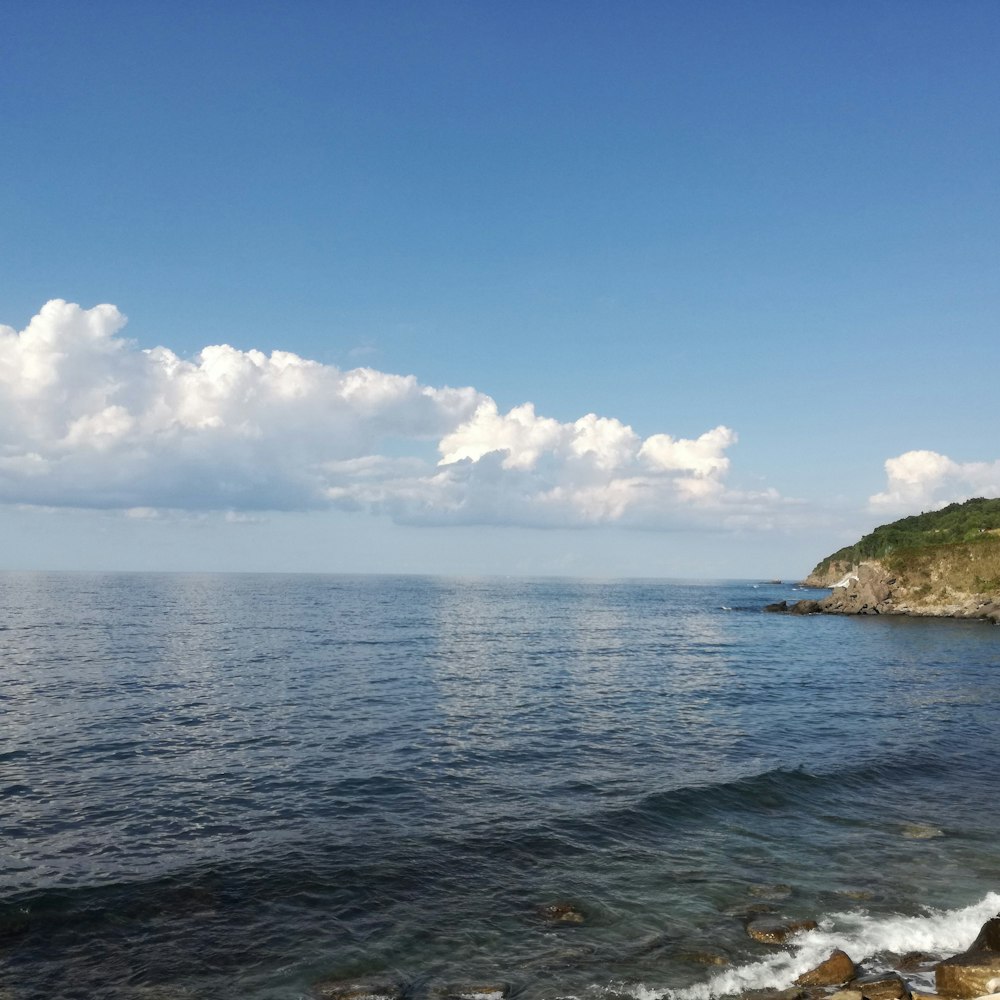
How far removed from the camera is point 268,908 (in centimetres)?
1959

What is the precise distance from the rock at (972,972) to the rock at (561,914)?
846cm

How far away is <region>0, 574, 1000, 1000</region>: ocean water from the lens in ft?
56.6

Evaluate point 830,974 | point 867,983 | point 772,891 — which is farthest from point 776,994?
point 772,891

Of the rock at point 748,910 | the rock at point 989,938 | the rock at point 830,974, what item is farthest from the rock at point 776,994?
the rock at point 989,938

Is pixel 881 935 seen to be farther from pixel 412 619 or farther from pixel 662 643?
pixel 412 619

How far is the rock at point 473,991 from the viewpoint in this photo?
15570mm

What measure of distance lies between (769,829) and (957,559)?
12939 cm

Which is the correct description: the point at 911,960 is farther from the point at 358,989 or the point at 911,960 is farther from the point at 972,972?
the point at 358,989

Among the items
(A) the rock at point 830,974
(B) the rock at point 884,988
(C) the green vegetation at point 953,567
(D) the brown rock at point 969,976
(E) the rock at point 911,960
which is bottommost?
(E) the rock at point 911,960

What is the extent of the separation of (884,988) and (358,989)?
11.6 m

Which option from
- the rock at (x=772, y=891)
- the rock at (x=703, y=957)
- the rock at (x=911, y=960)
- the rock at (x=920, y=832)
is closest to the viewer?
the rock at (x=911, y=960)

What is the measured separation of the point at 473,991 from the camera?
51.8 feet

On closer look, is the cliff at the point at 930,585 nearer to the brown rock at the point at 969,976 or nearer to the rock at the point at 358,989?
the brown rock at the point at 969,976

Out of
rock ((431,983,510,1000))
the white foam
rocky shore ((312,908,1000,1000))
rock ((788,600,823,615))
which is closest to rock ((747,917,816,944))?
the white foam
